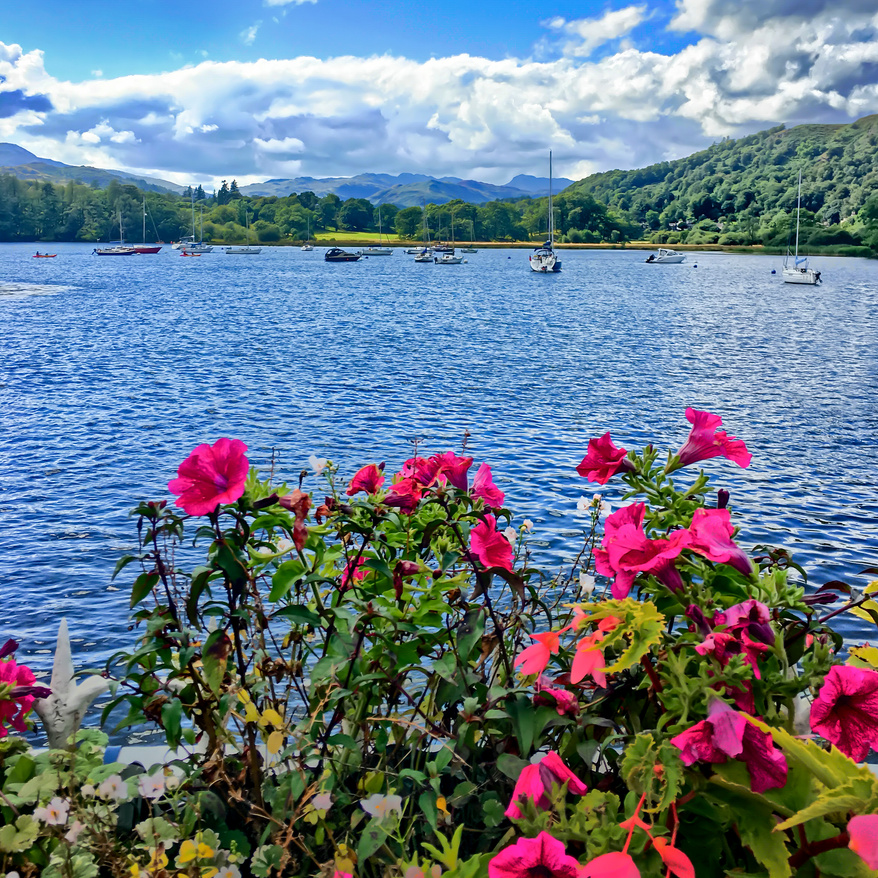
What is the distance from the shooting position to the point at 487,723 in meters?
1.86

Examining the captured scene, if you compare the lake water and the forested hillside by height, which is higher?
the forested hillside

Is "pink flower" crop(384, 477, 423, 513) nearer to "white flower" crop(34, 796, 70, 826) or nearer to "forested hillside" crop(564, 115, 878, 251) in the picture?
"white flower" crop(34, 796, 70, 826)

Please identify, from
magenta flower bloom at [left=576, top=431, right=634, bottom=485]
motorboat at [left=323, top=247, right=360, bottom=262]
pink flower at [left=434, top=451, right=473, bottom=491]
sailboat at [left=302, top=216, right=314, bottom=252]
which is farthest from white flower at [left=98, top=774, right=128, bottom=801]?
sailboat at [left=302, top=216, right=314, bottom=252]

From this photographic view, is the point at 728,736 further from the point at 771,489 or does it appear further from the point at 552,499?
the point at 771,489

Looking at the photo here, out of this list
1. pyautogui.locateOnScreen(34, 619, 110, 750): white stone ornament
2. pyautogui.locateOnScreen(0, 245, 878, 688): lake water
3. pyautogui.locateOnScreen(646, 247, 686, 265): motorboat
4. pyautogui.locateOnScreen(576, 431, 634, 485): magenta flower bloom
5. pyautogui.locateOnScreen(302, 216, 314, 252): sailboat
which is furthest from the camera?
pyautogui.locateOnScreen(302, 216, 314, 252): sailboat

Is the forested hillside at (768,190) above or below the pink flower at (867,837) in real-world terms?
above

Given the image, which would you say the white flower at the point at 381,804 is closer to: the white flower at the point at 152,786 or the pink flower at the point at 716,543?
the white flower at the point at 152,786

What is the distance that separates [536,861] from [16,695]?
4.16 feet

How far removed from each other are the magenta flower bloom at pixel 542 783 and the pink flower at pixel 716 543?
493mm

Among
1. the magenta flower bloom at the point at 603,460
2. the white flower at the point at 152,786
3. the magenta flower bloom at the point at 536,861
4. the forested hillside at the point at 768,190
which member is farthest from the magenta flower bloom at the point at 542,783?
the forested hillside at the point at 768,190

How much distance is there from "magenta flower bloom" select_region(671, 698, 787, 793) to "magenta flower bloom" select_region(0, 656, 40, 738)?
150 centimetres

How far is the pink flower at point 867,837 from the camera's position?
1.08 meters

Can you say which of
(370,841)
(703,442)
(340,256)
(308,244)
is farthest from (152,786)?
(308,244)

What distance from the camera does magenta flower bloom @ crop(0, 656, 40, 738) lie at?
5.91ft
